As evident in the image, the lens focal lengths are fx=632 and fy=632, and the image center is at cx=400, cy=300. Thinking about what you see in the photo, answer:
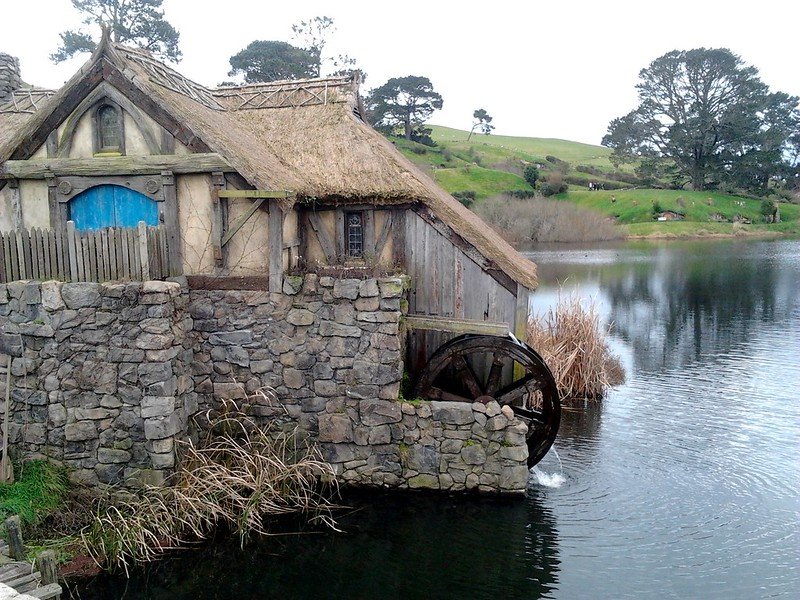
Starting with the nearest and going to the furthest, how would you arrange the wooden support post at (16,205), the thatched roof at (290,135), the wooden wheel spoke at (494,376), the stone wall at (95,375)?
1. the stone wall at (95,375)
2. the thatched roof at (290,135)
3. the wooden support post at (16,205)
4. the wooden wheel spoke at (494,376)

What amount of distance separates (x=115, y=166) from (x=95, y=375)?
10.9 feet

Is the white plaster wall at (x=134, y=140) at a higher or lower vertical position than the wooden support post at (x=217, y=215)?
higher

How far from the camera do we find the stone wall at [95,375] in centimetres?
866

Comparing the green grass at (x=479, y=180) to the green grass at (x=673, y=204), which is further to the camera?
the green grass at (x=673, y=204)

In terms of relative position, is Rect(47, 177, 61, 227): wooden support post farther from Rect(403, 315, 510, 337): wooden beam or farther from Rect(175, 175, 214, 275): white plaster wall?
Rect(403, 315, 510, 337): wooden beam

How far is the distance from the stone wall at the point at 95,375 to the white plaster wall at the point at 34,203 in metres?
1.93

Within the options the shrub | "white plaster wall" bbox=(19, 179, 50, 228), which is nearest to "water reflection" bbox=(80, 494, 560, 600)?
"white plaster wall" bbox=(19, 179, 50, 228)

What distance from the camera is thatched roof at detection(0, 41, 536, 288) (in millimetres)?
9664

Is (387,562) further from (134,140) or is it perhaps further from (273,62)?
(273,62)

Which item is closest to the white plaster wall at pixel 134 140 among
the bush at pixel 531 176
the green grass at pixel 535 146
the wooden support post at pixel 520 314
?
the wooden support post at pixel 520 314

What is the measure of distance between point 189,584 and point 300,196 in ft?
19.4

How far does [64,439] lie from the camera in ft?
29.2

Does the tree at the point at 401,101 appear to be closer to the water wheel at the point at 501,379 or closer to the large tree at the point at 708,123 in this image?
the large tree at the point at 708,123

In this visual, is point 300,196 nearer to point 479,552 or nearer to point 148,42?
point 479,552
